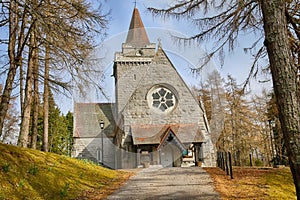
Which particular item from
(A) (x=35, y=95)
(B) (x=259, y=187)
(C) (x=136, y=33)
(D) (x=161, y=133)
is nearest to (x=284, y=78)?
(B) (x=259, y=187)

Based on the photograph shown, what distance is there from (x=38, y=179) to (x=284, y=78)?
6256 mm

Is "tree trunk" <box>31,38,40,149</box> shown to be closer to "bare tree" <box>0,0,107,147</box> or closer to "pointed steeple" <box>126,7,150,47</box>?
"bare tree" <box>0,0,107,147</box>

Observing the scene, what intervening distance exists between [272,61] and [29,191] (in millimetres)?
5795

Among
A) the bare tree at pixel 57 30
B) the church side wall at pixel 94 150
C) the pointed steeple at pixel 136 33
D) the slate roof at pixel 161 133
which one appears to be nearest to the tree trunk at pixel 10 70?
the bare tree at pixel 57 30

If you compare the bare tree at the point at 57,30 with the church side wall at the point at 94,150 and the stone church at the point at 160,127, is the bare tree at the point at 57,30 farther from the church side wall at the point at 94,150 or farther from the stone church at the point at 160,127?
the church side wall at the point at 94,150

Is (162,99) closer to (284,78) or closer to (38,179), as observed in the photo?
(38,179)

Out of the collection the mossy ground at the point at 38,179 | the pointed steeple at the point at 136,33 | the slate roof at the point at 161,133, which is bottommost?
the mossy ground at the point at 38,179

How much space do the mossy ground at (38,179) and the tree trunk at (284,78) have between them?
5.30m

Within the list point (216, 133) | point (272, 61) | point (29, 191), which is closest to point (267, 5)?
point (272, 61)

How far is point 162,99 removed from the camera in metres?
21.7

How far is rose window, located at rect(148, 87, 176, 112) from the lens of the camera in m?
21.4

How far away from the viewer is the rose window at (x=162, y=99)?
2139 cm

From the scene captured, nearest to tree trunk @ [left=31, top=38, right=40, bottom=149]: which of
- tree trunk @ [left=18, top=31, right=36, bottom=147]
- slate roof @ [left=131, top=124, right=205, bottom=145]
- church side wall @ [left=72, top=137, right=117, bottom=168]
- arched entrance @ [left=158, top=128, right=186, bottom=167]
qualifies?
tree trunk @ [left=18, top=31, right=36, bottom=147]

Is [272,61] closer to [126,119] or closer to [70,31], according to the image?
[70,31]
